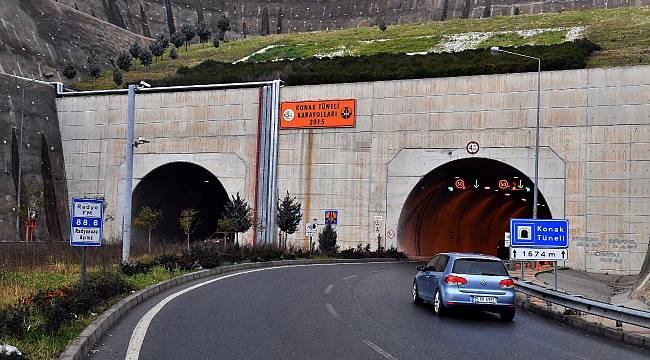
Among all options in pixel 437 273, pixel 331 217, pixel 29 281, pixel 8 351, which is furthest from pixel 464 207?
pixel 8 351

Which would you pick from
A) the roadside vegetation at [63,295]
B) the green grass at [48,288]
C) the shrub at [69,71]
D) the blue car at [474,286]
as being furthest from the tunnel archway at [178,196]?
the blue car at [474,286]

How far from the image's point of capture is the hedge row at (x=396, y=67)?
1736 inches

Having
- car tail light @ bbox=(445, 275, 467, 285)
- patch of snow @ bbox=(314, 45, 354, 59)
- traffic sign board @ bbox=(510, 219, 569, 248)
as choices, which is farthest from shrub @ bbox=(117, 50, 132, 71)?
car tail light @ bbox=(445, 275, 467, 285)

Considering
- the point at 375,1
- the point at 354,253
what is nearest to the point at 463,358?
the point at 354,253

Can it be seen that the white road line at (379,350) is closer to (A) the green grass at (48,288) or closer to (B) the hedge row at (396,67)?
(A) the green grass at (48,288)

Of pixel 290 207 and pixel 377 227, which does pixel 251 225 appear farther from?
pixel 377 227

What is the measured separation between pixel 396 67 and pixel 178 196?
66.7 feet

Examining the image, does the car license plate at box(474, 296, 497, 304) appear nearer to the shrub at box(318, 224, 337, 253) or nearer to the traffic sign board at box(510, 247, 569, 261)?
the traffic sign board at box(510, 247, 569, 261)

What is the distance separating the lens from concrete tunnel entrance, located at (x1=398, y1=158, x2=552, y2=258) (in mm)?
45031

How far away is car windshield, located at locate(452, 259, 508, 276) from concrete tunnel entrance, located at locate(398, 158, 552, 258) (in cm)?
2766

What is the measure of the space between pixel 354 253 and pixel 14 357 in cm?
3352

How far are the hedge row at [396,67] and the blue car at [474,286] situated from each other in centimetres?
2995

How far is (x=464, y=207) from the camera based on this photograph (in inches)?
2290

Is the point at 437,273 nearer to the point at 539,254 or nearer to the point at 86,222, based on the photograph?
the point at 539,254
